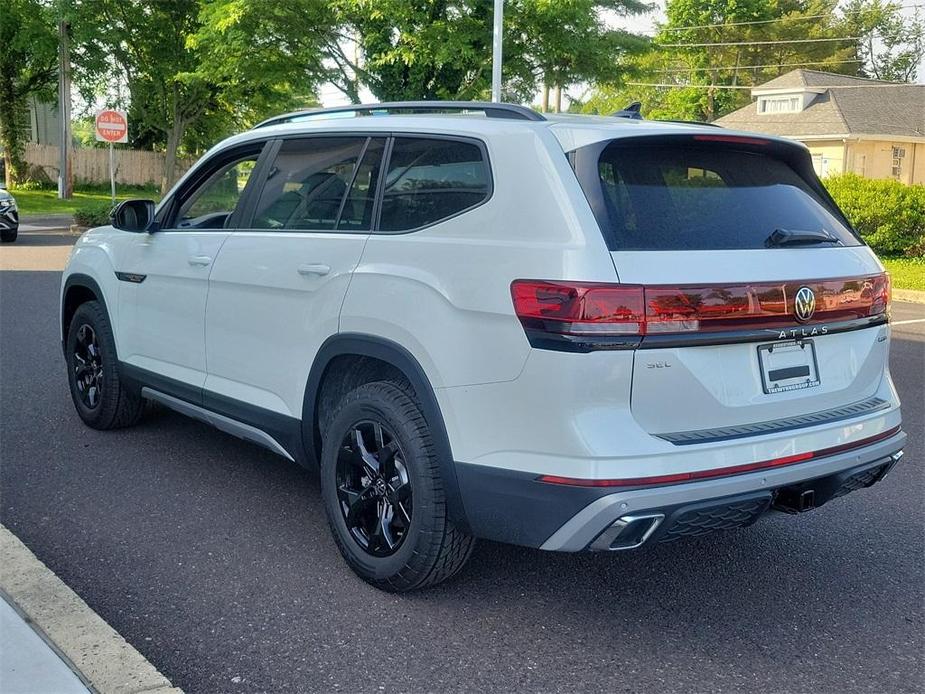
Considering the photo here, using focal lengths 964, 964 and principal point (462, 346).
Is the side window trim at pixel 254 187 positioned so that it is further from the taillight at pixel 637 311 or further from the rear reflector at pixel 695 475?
the rear reflector at pixel 695 475

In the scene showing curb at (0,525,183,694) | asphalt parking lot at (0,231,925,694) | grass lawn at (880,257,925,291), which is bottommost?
asphalt parking lot at (0,231,925,694)

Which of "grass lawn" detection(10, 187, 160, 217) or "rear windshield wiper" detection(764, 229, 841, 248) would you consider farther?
"grass lawn" detection(10, 187, 160, 217)

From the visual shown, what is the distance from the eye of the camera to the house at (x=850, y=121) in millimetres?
41844

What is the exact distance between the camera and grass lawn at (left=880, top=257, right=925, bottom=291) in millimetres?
16641

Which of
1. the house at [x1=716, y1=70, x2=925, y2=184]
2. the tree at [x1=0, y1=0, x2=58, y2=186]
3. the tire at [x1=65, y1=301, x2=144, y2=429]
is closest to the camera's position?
the tire at [x1=65, y1=301, x2=144, y2=429]

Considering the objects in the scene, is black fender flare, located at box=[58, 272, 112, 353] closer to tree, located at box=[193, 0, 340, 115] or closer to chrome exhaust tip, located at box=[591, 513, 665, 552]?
chrome exhaust tip, located at box=[591, 513, 665, 552]

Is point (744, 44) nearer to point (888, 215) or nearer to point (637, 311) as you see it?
point (888, 215)

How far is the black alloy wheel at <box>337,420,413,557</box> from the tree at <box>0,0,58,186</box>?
35.2 m

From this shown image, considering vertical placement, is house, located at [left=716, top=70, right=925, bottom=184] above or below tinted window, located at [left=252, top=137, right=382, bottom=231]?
above

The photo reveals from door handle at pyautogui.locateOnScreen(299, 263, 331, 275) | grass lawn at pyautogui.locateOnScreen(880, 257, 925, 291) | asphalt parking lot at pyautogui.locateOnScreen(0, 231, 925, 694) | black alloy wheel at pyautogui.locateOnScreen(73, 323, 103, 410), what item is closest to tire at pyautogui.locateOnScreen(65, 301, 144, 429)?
black alloy wheel at pyautogui.locateOnScreen(73, 323, 103, 410)

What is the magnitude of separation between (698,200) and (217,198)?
266 cm

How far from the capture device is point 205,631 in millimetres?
3389

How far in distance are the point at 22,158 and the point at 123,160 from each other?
603cm

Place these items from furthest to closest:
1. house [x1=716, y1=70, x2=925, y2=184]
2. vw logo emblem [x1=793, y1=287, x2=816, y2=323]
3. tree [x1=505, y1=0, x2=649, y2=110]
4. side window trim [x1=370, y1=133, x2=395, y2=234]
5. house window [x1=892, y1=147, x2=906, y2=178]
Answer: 1. house window [x1=892, y1=147, x2=906, y2=178]
2. house [x1=716, y1=70, x2=925, y2=184]
3. tree [x1=505, y1=0, x2=649, y2=110]
4. side window trim [x1=370, y1=133, x2=395, y2=234]
5. vw logo emblem [x1=793, y1=287, x2=816, y2=323]
